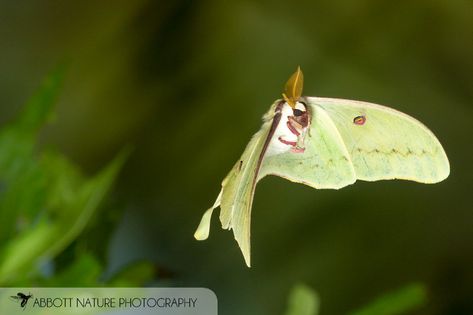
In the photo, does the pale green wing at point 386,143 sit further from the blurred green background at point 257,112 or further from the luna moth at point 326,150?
the blurred green background at point 257,112

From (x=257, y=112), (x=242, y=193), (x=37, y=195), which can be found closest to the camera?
(x=242, y=193)

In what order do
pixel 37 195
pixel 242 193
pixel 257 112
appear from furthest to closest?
pixel 257 112
pixel 37 195
pixel 242 193

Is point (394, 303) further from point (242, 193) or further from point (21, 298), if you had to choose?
point (21, 298)

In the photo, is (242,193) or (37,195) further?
(37,195)

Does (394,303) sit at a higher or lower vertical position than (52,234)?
lower

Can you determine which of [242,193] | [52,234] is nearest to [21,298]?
[52,234]

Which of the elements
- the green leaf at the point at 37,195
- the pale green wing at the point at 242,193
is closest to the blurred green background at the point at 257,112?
the green leaf at the point at 37,195

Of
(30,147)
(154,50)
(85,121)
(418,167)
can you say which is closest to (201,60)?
(154,50)
